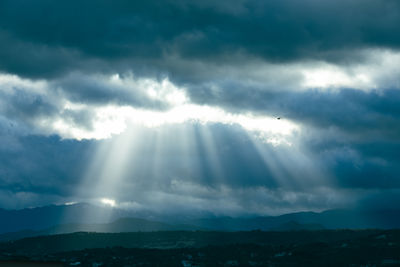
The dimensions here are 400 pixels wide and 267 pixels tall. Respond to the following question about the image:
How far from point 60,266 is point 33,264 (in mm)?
9934

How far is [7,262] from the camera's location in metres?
170

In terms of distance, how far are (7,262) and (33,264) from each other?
990cm

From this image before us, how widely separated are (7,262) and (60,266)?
1586 centimetres

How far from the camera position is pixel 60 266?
174 m

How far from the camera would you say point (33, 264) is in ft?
546
